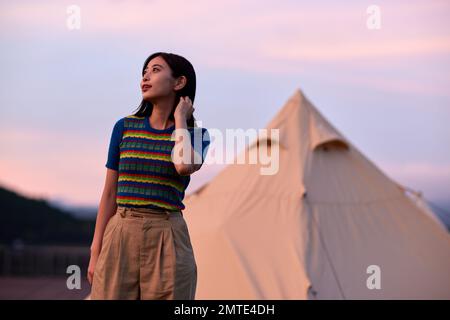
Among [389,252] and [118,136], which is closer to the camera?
[118,136]

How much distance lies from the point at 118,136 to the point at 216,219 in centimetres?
561

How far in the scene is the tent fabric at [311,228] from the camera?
8070mm

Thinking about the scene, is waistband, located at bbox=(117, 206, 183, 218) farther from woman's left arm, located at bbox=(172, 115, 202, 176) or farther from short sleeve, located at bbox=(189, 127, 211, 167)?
short sleeve, located at bbox=(189, 127, 211, 167)

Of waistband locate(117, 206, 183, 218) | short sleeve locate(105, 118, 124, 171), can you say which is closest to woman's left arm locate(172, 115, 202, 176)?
waistband locate(117, 206, 183, 218)

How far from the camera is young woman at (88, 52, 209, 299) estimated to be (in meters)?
2.89

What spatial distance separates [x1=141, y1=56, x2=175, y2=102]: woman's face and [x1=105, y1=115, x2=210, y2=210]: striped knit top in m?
0.15

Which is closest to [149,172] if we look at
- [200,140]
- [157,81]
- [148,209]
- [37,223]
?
[148,209]

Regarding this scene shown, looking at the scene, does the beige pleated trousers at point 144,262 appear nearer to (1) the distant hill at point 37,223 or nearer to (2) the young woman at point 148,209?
(2) the young woman at point 148,209

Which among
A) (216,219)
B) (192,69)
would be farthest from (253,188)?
(192,69)

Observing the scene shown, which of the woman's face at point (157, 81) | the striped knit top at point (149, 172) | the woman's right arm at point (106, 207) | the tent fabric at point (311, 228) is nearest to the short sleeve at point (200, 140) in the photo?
the striped knit top at point (149, 172)

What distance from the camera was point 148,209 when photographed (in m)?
2.93
